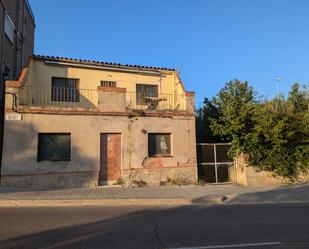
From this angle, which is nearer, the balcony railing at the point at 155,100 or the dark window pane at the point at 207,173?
the dark window pane at the point at 207,173

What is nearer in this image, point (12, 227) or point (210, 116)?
point (12, 227)

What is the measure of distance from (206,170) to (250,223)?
9195 millimetres

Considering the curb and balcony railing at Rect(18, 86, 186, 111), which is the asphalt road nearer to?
the curb

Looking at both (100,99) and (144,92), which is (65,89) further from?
(144,92)

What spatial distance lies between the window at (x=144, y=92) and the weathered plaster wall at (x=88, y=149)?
3248mm

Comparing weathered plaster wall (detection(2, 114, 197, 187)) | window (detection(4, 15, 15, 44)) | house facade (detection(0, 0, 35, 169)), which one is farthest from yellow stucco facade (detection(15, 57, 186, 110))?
window (detection(4, 15, 15, 44))

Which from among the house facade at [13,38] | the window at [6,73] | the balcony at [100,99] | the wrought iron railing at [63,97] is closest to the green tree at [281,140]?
the balcony at [100,99]

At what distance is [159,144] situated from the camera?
54.2 ft

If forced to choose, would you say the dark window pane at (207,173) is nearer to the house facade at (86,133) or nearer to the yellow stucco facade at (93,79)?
the house facade at (86,133)

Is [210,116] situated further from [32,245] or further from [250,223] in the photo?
[32,245]

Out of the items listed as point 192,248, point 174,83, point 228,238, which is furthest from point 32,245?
point 174,83

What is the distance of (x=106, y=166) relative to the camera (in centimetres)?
1528

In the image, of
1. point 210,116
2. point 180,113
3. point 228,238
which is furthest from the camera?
A: point 210,116

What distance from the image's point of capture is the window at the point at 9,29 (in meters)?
18.2
